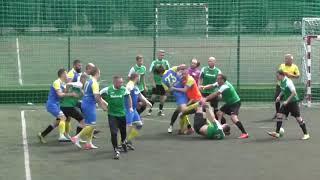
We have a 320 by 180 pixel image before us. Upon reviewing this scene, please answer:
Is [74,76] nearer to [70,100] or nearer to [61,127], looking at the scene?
[70,100]

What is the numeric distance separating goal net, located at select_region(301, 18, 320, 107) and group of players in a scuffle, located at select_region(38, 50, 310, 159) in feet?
17.1

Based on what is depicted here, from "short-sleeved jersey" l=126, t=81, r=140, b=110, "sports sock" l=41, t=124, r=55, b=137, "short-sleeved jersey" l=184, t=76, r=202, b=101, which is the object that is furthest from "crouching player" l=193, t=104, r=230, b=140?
"sports sock" l=41, t=124, r=55, b=137

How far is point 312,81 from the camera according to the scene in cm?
2323

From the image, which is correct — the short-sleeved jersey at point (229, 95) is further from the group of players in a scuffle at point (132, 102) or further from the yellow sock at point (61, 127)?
the yellow sock at point (61, 127)

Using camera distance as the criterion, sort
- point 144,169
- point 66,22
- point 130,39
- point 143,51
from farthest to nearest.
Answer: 1. point 143,51
2. point 130,39
3. point 66,22
4. point 144,169

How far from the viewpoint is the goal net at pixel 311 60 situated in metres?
21.2

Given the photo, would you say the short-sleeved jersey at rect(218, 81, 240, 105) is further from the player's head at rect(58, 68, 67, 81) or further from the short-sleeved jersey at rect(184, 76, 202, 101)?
the player's head at rect(58, 68, 67, 81)

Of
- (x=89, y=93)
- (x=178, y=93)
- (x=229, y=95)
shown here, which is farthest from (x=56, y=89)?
(x=229, y=95)

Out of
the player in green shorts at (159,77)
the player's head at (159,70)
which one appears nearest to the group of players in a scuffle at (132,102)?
the player's head at (159,70)

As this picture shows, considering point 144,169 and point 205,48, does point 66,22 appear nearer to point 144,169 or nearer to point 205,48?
point 205,48

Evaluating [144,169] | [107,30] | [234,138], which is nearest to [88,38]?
[107,30]

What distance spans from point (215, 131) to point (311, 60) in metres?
9.04

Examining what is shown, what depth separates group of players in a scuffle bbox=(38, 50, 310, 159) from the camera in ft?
43.8

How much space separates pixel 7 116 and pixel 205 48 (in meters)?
15.8
